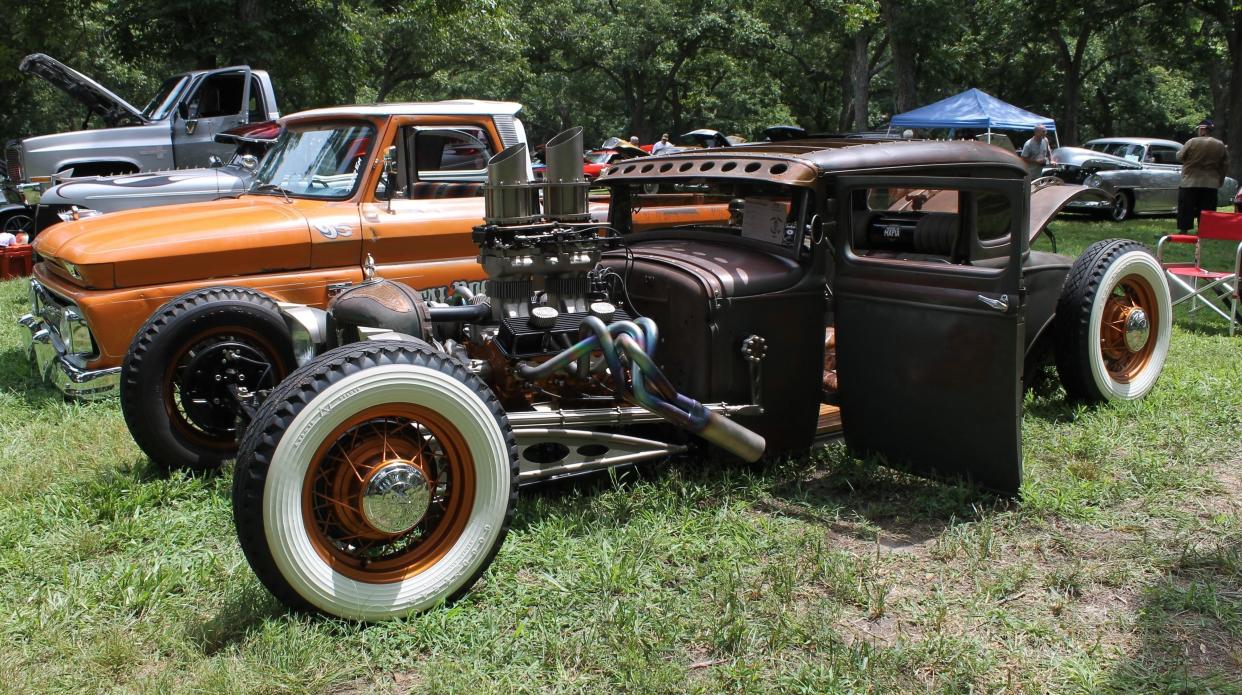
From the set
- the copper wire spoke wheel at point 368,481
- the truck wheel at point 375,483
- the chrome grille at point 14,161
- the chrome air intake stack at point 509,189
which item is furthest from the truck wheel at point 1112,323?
the chrome grille at point 14,161

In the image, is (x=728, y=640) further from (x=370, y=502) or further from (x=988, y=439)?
(x=988, y=439)

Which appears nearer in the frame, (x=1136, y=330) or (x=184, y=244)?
(x=1136, y=330)

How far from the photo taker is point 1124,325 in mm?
5371

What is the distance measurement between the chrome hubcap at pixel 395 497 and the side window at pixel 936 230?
7.36 ft

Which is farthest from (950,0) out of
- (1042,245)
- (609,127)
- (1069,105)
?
(609,127)

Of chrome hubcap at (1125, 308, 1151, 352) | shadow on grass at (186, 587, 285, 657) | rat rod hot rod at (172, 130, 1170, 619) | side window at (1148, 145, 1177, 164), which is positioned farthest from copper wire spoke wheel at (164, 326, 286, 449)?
side window at (1148, 145, 1177, 164)

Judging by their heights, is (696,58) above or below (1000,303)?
above

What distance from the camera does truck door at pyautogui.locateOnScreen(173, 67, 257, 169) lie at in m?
11.5

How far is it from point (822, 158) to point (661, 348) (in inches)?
42.3

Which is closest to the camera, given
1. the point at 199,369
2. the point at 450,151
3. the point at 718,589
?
the point at 718,589

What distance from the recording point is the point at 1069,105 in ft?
99.8

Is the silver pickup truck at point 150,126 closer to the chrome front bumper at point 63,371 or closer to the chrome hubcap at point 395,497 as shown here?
the chrome front bumper at point 63,371

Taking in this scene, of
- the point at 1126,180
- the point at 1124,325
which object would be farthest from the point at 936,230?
the point at 1126,180

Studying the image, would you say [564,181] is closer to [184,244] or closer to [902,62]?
[184,244]
